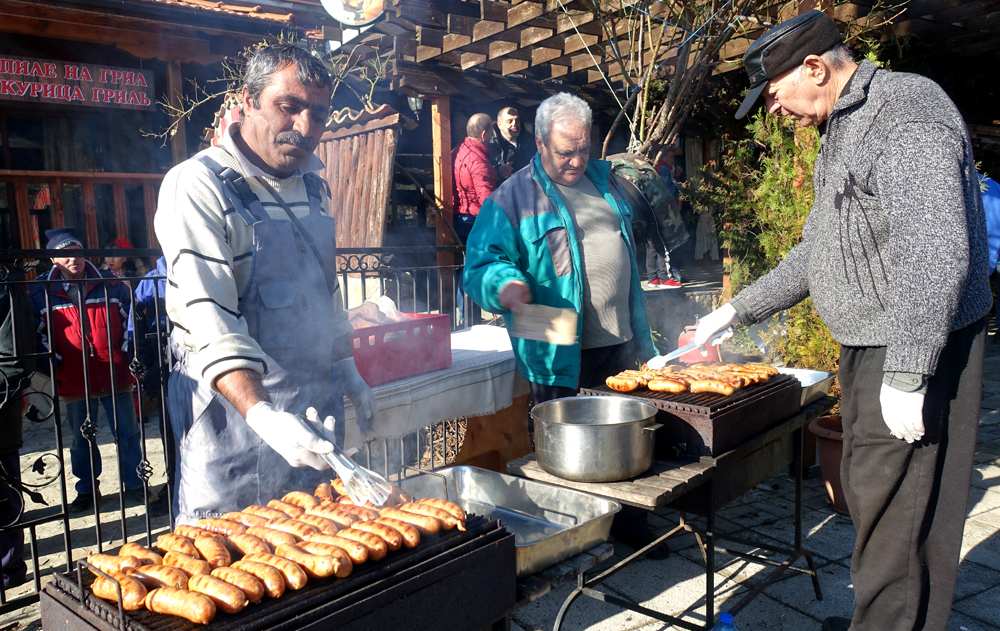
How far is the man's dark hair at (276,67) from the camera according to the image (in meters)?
2.38

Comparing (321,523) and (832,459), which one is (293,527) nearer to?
(321,523)

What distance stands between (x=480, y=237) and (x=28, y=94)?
868 centimetres

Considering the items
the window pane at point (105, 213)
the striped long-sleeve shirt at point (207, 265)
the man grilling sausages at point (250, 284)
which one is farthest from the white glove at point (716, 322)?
the window pane at point (105, 213)

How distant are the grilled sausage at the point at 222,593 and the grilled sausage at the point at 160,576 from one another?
0.06 meters

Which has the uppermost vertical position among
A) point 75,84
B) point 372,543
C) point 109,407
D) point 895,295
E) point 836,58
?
point 75,84

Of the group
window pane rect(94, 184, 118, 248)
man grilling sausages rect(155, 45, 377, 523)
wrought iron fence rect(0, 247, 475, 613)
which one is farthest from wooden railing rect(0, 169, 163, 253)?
man grilling sausages rect(155, 45, 377, 523)

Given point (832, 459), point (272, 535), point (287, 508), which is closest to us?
point (272, 535)

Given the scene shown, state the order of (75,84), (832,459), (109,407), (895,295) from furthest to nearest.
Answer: (75,84), (109,407), (832,459), (895,295)

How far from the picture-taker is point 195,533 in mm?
1802

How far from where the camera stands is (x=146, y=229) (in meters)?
10.2

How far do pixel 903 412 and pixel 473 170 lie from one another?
6.36m

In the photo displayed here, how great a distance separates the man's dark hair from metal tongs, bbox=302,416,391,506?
121cm

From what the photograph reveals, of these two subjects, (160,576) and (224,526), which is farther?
(224,526)

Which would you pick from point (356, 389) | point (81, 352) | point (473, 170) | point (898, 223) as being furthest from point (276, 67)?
point (473, 170)
